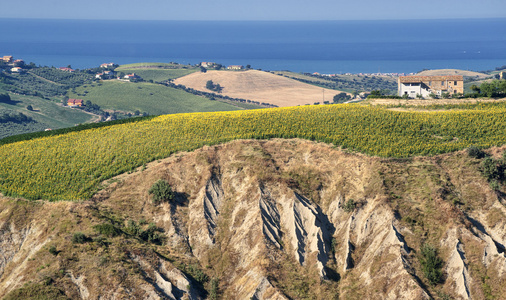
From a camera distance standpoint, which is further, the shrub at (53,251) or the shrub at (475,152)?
the shrub at (475,152)

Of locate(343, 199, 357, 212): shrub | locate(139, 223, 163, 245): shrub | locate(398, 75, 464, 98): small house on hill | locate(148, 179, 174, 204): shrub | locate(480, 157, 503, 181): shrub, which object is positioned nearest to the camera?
locate(139, 223, 163, 245): shrub

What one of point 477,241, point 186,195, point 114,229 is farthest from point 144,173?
point 477,241

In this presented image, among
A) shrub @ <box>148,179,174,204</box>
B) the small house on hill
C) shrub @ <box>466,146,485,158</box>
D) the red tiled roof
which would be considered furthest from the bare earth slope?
the red tiled roof

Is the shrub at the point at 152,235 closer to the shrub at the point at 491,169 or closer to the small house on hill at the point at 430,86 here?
the shrub at the point at 491,169

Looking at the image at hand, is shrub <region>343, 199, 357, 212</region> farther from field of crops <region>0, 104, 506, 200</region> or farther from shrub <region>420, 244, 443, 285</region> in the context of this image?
field of crops <region>0, 104, 506, 200</region>

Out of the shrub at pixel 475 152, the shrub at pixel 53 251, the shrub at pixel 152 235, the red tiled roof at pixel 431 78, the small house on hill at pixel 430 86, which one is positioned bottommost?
the shrub at pixel 152 235

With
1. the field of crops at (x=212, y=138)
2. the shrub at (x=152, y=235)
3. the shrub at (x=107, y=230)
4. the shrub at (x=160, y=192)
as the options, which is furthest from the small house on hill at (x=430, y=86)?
the shrub at (x=107, y=230)
